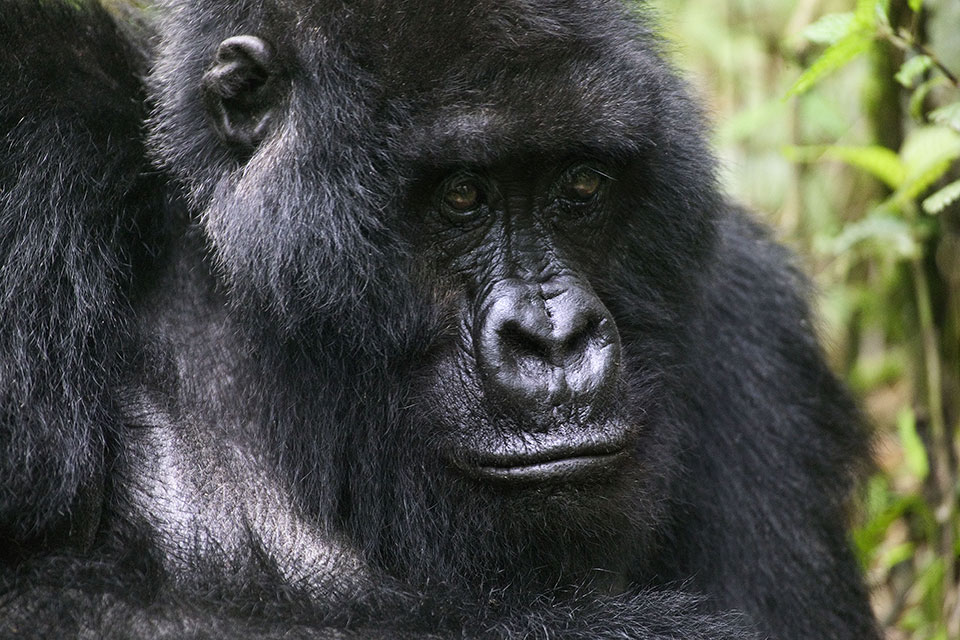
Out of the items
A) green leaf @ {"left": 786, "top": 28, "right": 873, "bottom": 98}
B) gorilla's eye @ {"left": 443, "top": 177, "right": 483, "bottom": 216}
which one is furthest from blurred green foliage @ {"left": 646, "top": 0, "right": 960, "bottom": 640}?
gorilla's eye @ {"left": 443, "top": 177, "right": 483, "bottom": 216}

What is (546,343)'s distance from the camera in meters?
2.99

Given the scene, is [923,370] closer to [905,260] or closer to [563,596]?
[905,260]

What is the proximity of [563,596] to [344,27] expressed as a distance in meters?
1.57

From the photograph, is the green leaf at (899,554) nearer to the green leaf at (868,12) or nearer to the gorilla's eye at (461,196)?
the green leaf at (868,12)

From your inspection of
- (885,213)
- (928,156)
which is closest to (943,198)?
(928,156)

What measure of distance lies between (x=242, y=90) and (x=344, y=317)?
65cm

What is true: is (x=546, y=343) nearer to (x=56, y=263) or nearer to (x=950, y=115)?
(x=56, y=263)

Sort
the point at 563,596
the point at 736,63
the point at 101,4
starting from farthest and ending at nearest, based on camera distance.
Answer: the point at 736,63, the point at 101,4, the point at 563,596

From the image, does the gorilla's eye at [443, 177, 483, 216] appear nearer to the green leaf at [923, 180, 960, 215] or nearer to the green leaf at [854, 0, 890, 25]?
the green leaf at [854, 0, 890, 25]

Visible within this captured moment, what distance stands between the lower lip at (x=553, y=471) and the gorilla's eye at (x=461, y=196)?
0.66m

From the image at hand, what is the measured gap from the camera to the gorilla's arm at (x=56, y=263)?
3066 millimetres

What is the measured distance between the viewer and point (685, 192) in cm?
340

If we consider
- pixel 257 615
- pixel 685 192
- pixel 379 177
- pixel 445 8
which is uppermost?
pixel 445 8

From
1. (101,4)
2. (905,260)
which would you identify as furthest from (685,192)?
(905,260)
